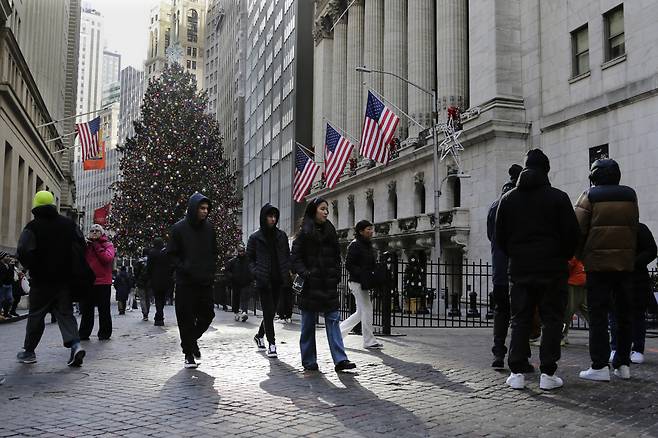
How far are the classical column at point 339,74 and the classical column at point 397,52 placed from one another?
977 cm

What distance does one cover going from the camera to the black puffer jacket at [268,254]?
855 cm

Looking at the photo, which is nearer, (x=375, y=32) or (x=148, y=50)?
(x=375, y=32)

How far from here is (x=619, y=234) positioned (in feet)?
21.1

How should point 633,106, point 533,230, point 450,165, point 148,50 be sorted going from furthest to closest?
point 148,50 < point 450,165 < point 633,106 < point 533,230

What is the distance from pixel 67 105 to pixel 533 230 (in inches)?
2493

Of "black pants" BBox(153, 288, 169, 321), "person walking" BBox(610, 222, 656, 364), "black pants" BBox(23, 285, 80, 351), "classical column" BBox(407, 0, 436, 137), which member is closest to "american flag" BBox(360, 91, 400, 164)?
"black pants" BBox(153, 288, 169, 321)

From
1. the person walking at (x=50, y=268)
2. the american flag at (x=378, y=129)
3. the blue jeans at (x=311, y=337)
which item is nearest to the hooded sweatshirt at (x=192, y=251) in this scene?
the person walking at (x=50, y=268)

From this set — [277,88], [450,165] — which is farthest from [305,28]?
[450,165]

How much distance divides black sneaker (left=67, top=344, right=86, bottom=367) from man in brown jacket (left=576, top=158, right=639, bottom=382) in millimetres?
5695

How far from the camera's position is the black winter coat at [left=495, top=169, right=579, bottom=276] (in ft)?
19.4

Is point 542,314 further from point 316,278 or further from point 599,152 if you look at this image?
point 599,152

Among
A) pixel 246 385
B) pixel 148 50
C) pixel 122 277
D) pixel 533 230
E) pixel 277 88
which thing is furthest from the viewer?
pixel 148 50

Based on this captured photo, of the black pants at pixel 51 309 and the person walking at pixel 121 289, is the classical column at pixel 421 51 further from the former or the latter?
the black pants at pixel 51 309

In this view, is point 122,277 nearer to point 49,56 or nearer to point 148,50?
point 49,56
